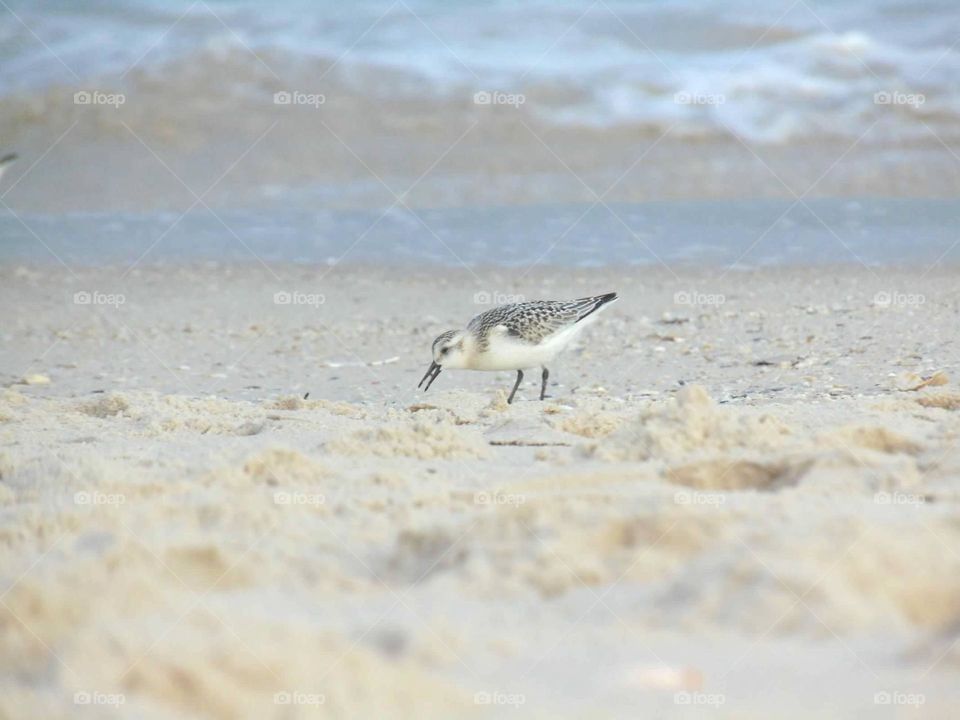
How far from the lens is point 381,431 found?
462cm

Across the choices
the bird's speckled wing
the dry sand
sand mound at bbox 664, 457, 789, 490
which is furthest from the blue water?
sand mound at bbox 664, 457, 789, 490

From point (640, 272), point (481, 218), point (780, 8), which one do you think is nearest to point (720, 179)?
point (481, 218)

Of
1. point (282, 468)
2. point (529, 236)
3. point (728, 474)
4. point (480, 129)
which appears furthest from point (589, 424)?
point (480, 129)

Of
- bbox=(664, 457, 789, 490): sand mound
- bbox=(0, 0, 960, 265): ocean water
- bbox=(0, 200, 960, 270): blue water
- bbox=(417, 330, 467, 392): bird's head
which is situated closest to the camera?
bbox=(664, 457, 789, 490): sand mound

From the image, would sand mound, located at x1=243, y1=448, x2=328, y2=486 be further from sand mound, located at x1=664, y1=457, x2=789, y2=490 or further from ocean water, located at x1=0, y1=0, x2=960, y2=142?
ocean water, located at x1=0, y1=0, x2=960, y2=142

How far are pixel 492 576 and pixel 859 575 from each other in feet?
2.84

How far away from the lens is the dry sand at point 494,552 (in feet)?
8.41

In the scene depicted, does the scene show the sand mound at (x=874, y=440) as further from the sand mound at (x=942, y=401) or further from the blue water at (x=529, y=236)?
the blue water at (x=529, y=236)

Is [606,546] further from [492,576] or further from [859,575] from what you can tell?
[859,575]

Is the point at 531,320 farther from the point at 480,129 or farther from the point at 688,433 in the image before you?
the point at 480,129

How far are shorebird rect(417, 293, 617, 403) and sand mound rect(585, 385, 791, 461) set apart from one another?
2.19 m

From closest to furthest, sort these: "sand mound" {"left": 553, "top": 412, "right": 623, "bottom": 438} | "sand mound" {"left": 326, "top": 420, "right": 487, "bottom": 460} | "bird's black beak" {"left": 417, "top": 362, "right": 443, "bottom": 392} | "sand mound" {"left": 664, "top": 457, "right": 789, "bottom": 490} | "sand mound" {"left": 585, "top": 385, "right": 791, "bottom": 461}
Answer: "sand mound" {"left": 664, "top": 457, "right": 789, "bottom": 490}
"sand mound" {"left": 585, "top": 385, "right": 791, "bottom": 461}
"sand mound" {"left": 326, "top": 420, "right": 487, "bottom": 460}
"sand mound" {"left": 553, "top": 412, "right": 623, "bottom": 438}
"bird's black beak" {"left": 417, "top": 362, "right": 443, "bottom": 392}

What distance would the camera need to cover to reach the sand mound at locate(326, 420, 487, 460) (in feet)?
14.7

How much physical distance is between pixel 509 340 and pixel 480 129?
8814 mm
